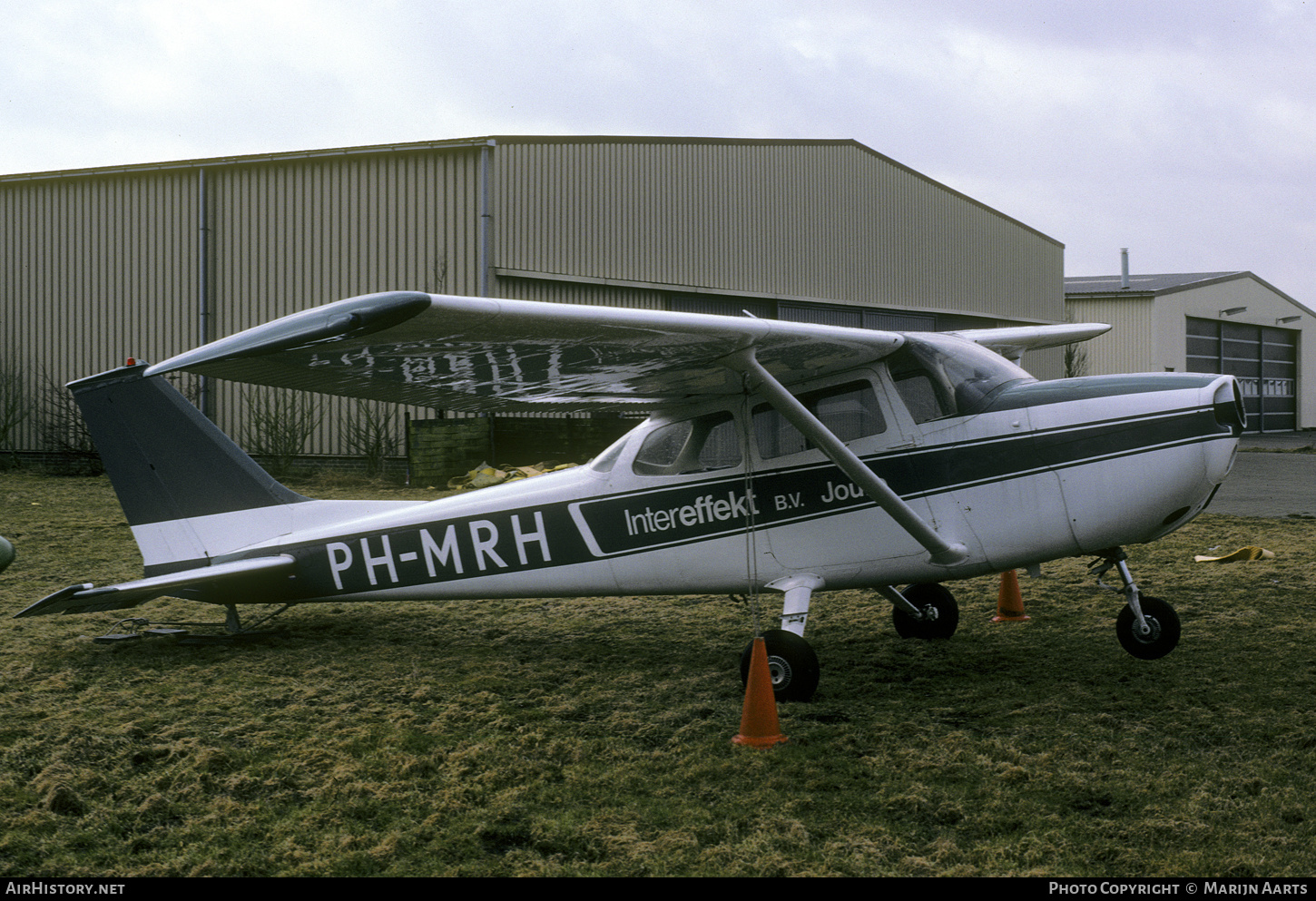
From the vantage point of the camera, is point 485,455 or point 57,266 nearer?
point 485,455

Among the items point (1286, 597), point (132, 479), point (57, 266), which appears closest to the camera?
point (132, 479)

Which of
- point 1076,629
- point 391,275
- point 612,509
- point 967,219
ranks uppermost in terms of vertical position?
point 967,219

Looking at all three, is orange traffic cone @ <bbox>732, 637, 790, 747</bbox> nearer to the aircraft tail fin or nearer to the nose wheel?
the nose wheel

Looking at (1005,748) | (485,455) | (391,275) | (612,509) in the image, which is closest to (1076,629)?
(1005,748)

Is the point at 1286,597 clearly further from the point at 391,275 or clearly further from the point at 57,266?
the point at 57,266

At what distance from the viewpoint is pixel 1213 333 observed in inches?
1571

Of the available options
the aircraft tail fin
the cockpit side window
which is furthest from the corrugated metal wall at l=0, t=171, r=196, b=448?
the cockpit side window

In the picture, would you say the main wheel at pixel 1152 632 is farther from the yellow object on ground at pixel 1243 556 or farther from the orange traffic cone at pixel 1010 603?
the yellow object on ground at pixel 1243 556

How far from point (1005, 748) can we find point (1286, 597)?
471cm

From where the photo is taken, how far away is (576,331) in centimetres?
410

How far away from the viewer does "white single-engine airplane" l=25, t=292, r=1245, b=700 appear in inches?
181

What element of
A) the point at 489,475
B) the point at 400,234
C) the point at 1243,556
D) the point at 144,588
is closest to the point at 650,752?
the point at 144,588

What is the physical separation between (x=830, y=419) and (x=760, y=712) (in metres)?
1.87

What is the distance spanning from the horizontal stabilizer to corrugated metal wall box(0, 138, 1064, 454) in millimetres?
11044
